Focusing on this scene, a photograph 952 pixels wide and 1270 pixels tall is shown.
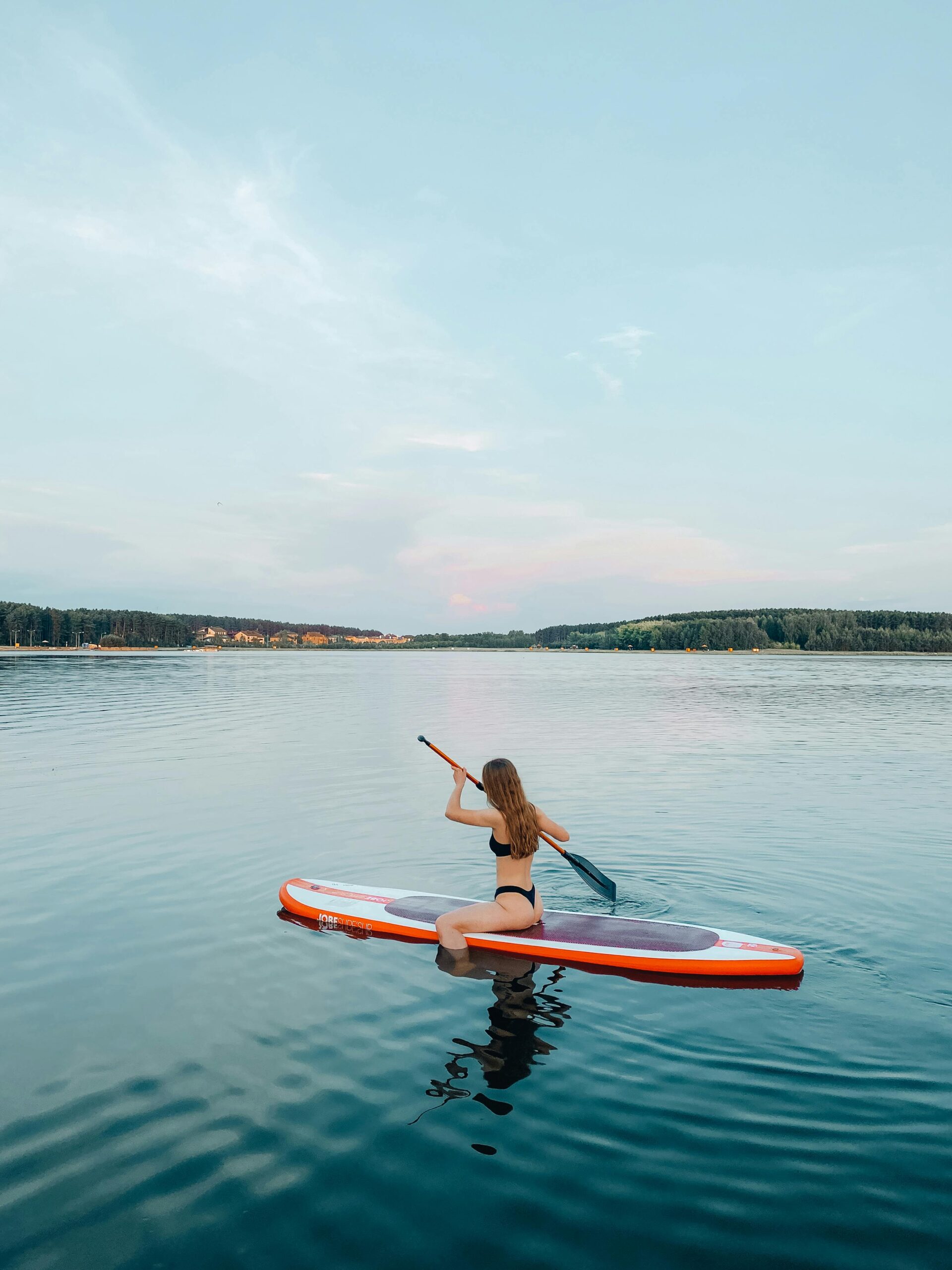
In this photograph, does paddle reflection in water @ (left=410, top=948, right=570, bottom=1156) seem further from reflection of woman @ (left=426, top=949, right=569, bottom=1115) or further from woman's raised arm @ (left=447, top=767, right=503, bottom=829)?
woman's raised arm @ (left=447, top=767, right=503, bottom=829)

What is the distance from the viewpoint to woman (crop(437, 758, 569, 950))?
303 inches

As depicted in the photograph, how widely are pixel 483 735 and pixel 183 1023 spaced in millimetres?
22317

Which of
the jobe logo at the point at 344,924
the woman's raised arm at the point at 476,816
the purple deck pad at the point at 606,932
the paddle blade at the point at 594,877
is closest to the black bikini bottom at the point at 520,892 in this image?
the purple deck pad at the point at 606,932

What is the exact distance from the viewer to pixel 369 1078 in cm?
573

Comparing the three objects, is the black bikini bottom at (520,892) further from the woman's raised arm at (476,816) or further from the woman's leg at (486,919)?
the woman's raised arm at (476,816)

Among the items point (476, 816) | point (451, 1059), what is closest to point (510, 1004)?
point (451, 1059)

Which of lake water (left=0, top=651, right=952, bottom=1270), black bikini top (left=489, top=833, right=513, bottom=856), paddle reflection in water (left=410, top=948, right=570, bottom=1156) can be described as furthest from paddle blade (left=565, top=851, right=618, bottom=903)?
paddle reflection in water (left=410, top=948, right=570, bottom=1156)

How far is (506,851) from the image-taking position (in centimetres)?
798

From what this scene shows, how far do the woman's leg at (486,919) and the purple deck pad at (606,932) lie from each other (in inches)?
5.0

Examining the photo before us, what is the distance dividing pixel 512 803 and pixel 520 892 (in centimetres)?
108

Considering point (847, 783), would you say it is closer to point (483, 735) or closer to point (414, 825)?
point (414, 825)

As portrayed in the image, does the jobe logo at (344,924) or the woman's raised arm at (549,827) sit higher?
the woman's raised arm at (549,827)

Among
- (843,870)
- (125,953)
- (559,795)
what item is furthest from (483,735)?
(125,953)

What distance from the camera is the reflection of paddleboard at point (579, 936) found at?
7422 mm
